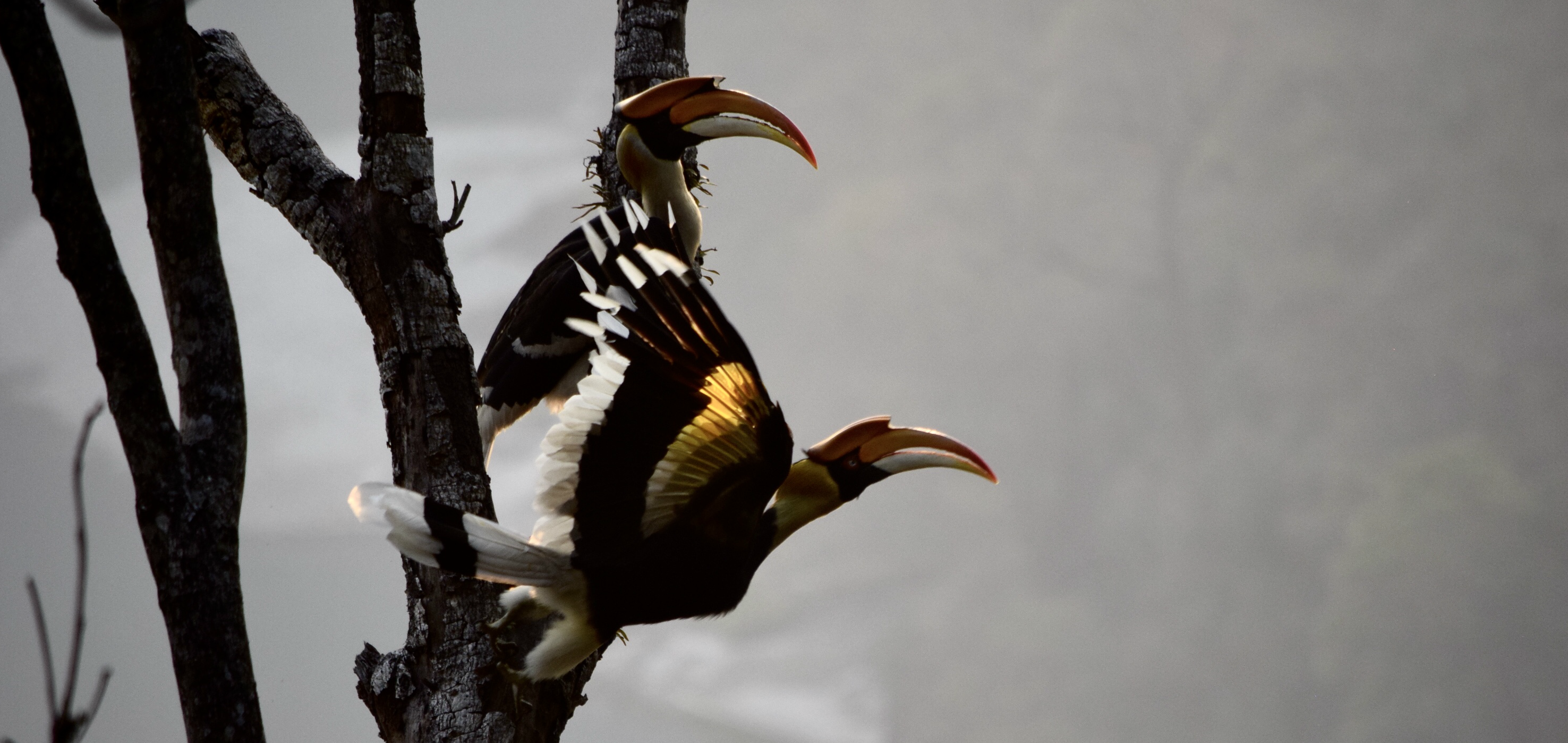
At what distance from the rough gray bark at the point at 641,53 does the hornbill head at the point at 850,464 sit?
933 millimetres

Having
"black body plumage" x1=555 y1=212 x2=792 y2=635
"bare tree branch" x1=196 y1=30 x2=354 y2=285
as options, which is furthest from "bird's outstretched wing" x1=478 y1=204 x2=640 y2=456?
"black body plumage" x1=555 y1=212 x2=792 y2=635

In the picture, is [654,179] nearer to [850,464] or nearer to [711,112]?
[711,112]

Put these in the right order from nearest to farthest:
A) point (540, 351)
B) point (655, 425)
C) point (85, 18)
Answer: point (85, 18)
point (655, 425)
point (540, 351)

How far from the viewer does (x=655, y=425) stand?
4.67ft

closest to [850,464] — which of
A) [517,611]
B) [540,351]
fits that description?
[517,611]

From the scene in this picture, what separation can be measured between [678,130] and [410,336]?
3.14ft

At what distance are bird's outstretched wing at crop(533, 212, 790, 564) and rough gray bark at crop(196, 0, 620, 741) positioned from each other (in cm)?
22

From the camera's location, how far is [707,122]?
246 centimetres

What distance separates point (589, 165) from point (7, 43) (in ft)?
5.44

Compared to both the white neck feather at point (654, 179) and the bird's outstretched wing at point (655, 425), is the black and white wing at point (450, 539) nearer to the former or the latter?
the bird's outstretched wing at point (655, 425)

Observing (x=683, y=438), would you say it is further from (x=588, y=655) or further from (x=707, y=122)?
(x=707, y=122)

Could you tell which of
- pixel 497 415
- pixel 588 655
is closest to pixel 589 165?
pixel 497 415

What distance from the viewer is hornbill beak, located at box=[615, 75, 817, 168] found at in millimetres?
2289

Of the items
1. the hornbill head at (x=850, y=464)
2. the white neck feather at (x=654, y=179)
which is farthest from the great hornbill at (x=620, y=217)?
the hornbill head at (x=850, y=464)
